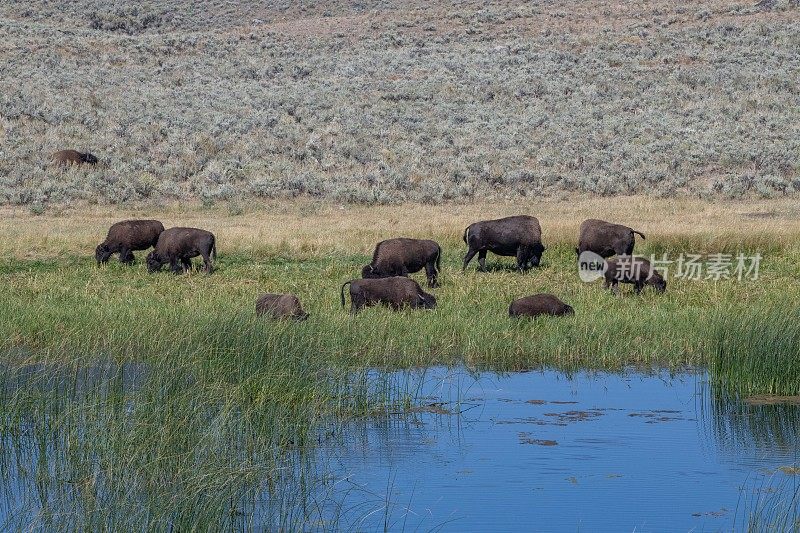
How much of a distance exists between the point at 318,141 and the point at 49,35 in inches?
1021

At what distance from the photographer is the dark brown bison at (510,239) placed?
74.6 feet

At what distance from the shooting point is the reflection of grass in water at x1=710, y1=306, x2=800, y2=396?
1215 centimetres

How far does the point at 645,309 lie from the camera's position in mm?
16859

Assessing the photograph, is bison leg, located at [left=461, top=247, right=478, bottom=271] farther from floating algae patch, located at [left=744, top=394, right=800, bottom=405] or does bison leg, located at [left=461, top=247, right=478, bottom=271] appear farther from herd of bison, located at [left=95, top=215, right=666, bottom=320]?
floating algae patch, located at [left=744, top=394, right=800, bottom=405]

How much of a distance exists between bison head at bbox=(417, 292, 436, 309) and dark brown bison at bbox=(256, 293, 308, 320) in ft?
5.72

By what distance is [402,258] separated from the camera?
20.0 meters

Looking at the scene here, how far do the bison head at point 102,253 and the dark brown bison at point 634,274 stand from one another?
10233mm

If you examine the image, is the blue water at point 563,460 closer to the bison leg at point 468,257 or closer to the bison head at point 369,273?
the bison head at point 369,273

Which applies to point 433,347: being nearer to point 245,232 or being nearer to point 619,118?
point 245,232

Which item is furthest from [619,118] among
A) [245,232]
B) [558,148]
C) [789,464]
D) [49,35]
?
[789,464]

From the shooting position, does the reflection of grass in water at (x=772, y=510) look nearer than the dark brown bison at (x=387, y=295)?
Yes

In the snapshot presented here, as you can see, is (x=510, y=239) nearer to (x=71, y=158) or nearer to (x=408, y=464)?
(x=408, y=464)

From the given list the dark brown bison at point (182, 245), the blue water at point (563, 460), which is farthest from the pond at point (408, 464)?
the dark brown bison at point (182, 245)

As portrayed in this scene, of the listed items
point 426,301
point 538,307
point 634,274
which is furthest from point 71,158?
point 538,307
